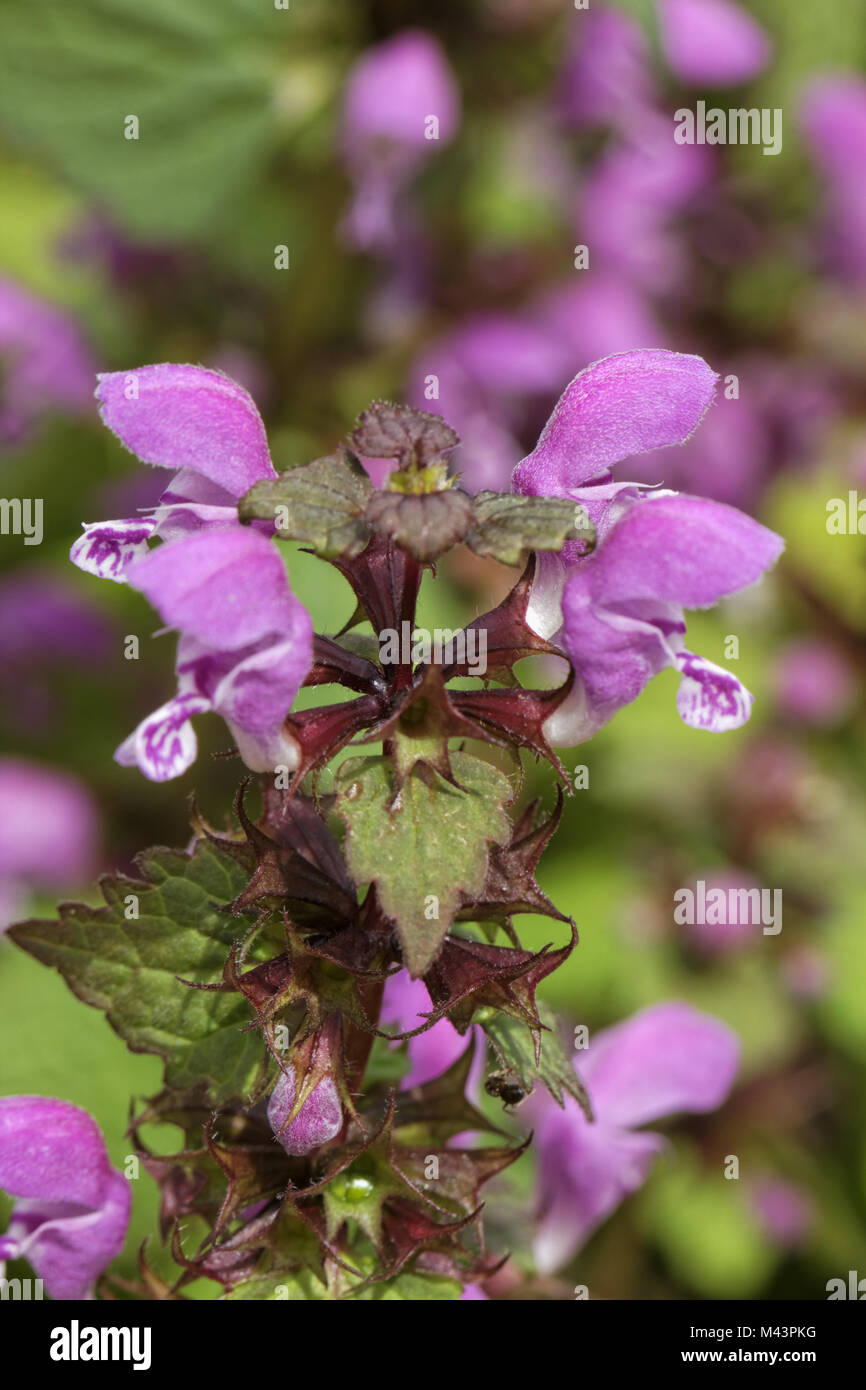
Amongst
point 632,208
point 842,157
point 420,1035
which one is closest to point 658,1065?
point 420,1035

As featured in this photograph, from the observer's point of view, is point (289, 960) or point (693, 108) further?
point (693, 108)

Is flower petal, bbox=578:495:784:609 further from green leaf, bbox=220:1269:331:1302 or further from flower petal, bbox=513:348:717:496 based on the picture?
green leaf, bbox=220:1269:331:1302

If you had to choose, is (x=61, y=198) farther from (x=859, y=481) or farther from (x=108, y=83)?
(x=859, y=481)

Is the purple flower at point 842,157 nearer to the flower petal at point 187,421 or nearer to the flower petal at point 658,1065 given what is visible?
the flower petal at point 658,1065

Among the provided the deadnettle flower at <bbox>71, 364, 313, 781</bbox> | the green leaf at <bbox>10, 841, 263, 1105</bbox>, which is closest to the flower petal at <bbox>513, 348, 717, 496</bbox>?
the deadnettle flower at <bbox>71, 364, 313, 781</bbox>

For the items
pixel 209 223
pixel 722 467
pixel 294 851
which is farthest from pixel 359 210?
pixel 294 851

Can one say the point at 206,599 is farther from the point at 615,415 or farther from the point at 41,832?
the point at 41,832
